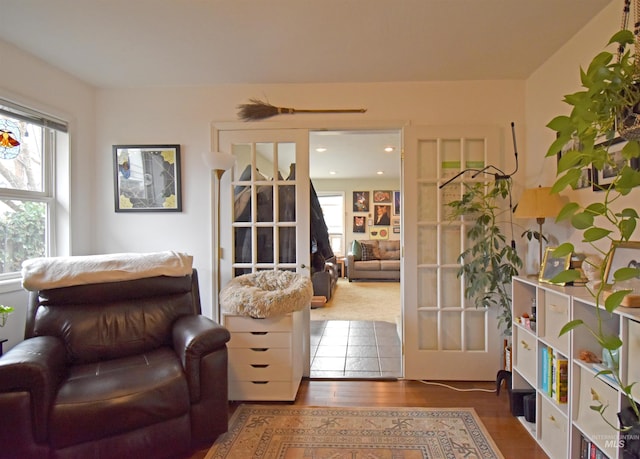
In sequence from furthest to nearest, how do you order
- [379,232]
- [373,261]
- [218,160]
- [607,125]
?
1. [379,232]
2. [373,261]
3. [218,160]
4. [607,125]

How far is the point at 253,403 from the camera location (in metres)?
2.28

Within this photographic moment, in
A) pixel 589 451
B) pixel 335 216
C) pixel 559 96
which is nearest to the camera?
pixel 589 451

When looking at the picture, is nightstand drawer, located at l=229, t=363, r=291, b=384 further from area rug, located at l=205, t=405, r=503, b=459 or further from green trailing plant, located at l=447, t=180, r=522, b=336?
green trailing plant, located at l=447, t=180, r=522, b=336

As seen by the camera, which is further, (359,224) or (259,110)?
(359,224)

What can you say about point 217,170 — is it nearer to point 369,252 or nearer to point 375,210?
point 369,252

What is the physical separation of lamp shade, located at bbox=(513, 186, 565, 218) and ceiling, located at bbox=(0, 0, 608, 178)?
3.16ft

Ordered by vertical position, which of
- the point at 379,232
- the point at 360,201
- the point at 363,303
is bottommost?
the point at 363,303

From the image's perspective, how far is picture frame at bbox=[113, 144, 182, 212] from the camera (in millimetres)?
2725

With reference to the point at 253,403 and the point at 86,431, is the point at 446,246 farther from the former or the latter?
the point at 86,431

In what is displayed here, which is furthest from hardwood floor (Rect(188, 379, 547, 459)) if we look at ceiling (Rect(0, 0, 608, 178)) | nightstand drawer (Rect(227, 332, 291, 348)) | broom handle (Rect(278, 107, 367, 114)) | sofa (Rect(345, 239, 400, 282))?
sofa (Rect(345, 239, 400, 282))

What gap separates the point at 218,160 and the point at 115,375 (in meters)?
1.46

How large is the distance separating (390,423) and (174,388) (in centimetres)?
129

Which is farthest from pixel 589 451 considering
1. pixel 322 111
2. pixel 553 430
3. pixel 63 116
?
pixel 63 116

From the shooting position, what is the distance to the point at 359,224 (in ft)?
26.3
